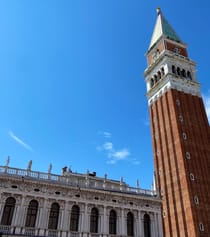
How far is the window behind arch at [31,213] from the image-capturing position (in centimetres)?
2252

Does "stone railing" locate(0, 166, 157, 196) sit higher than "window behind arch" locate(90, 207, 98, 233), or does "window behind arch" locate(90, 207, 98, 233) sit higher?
"stone railing" locate(0, 166, 157, 196)

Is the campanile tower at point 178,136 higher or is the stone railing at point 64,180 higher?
the campanile tower at point 178,136

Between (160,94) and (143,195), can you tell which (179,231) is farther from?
(160,94)

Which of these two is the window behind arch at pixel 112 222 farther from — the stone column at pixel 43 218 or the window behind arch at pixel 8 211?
the window behind arch at pixel 8 211

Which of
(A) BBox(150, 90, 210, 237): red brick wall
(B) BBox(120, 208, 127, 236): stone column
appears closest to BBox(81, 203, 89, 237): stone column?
(B) BBox(120, 208, 127, 236): stone column

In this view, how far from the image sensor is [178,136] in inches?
1374

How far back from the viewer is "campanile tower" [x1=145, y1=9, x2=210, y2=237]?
3048cm

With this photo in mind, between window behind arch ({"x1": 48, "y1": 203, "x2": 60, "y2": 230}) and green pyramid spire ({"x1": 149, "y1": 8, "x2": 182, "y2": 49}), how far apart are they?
118 ft

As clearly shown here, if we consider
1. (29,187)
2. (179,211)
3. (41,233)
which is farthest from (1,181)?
(179,211)

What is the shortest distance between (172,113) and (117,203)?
1679 cm

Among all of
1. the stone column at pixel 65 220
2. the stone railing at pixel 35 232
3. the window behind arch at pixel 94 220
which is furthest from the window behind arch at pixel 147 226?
the stone column at pixel 65 220

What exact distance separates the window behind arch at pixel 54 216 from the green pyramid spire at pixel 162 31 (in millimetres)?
35825

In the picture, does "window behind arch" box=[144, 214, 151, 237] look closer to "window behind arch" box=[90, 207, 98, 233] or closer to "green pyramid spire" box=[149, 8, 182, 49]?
"window behind arch" box=[90, 207, 98, 233]

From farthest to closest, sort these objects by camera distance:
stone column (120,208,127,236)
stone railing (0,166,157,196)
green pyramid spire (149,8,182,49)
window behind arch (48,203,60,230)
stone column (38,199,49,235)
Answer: green pyramid spire (149,8,182,49) < stone column (120,208,127,236) < stone railing (0,166,157,196) < window behind arch (48,203,60,230) < stone column (38,199,49,235)
